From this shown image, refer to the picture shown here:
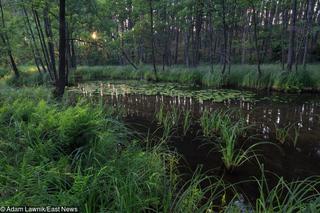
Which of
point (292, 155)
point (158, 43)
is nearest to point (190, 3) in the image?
point (292, 155)

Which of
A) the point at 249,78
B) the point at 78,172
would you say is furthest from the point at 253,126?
the point at 249,78

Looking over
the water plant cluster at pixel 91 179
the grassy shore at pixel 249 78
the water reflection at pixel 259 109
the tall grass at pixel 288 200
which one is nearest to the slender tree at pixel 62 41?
the water reflection at pixel 259 109

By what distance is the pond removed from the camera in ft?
14.8

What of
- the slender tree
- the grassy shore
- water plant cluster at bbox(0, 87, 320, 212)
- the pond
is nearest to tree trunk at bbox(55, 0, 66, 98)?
the slender tree

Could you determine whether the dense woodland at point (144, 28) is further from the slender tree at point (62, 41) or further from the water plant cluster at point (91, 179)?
the water plant cluster at point (91, 179)

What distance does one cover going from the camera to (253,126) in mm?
6984

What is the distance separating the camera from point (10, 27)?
16156mm

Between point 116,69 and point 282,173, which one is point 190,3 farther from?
point 282,173

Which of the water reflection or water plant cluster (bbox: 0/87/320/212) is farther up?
water plant cluster (bbox: 0/87/320/212)

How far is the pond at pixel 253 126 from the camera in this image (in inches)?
178

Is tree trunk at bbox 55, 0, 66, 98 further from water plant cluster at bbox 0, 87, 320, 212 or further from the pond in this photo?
water plant cluster at bbox 0, 87, 320, 212

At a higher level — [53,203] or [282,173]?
[53,203]

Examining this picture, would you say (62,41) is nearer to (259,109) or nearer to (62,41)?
(62,41)

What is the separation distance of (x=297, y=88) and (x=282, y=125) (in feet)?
20.3
